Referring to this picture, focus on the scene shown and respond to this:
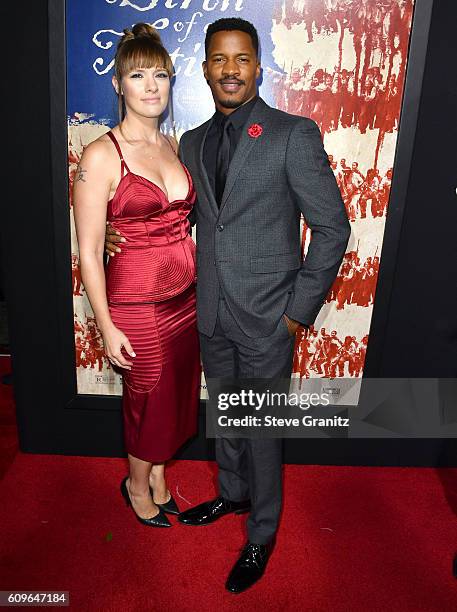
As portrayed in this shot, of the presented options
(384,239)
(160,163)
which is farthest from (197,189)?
(384,239)

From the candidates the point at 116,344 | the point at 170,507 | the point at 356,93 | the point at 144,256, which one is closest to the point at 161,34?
the point at 356,93

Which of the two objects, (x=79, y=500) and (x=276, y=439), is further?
(x=79, y=500)

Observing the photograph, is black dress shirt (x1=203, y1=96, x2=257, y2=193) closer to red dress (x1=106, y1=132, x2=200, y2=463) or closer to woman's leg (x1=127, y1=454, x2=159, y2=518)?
red dress (x1=106, y1=132, x2=200, y2=463)

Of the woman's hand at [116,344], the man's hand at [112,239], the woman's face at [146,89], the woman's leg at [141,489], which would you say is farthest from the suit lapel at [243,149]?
the woman's leg at [141,489]

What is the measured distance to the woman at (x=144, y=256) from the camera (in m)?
2.05

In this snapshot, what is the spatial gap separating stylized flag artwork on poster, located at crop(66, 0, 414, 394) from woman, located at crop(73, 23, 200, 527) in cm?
26

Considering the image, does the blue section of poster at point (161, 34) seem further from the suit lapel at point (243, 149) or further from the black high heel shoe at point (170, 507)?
the black high heel shoe at point (170, 507)

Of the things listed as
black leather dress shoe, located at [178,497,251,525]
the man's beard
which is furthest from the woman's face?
black leather dress shoe, located at [178,497,251,525]

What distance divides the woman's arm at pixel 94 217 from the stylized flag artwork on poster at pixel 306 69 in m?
0.55

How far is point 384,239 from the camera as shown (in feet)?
8.73

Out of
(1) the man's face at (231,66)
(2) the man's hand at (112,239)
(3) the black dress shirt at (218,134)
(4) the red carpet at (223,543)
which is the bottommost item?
(4) the red carpet at (223,543)

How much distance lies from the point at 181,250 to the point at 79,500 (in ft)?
4.60

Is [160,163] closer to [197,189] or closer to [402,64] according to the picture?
[197,189]

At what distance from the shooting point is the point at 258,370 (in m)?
2.19
